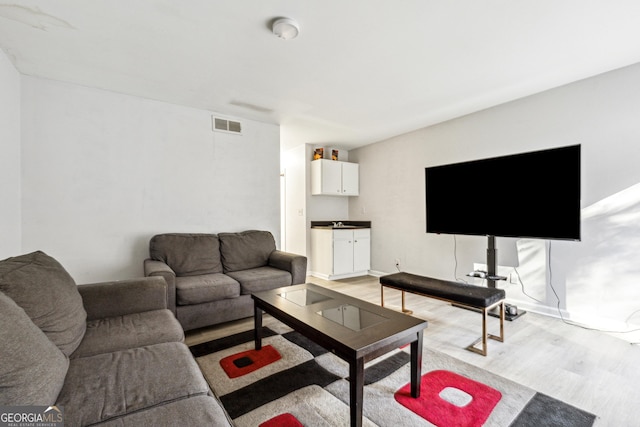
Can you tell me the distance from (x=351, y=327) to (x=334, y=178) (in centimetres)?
369

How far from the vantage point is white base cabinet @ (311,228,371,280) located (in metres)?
4.70

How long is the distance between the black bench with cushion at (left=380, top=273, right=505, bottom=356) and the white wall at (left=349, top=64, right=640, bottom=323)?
0.97 metres

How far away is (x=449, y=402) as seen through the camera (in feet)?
5.38

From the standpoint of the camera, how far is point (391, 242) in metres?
4.81

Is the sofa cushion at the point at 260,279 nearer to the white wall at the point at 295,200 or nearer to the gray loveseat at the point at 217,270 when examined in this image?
the gray loveseat at the point at 217,270

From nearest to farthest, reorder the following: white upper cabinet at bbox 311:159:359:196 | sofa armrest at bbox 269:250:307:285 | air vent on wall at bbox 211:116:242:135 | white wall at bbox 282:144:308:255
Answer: sofa armrest at bbox 269:250:307:285
air vent on wall at bbox 211:116:242:135
white upper cabinet at bbox 311:159:359:196
white wall at bbox 282:144:308:255

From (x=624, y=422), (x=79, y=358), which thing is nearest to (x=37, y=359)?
(x=79, y=358)

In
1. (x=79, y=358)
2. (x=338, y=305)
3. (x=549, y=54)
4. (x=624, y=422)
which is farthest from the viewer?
(x=549, y=54)

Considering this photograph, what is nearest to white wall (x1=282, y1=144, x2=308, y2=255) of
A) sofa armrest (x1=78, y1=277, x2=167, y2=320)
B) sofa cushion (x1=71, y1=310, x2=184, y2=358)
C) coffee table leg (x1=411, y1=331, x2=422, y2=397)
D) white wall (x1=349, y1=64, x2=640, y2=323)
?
white wall (x1=349, y1=64, x2=640, y2=323)

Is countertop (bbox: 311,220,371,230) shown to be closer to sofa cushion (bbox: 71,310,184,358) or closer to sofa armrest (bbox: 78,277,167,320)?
sofa armrest (bbox: 78,277,167,320)

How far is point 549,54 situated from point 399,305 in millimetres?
2789

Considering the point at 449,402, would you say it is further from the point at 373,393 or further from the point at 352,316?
the point at 352,316

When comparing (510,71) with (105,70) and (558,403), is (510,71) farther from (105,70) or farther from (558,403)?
(105,70)

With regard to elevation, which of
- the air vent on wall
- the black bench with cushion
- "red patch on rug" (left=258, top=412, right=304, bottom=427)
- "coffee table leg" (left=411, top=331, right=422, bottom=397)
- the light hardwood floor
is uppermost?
the air vent on wall
